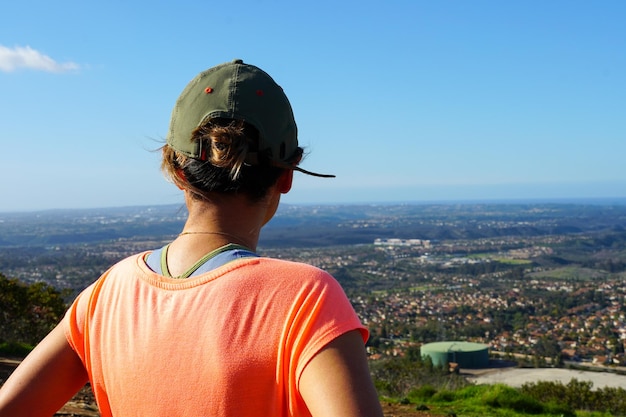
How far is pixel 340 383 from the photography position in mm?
724

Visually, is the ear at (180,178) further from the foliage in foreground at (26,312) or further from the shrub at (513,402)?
the foliage in foreground at (26,312)

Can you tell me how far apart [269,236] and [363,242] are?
12621 mm

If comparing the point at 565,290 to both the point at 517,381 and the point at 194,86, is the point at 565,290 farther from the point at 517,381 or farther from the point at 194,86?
the point at 194,86

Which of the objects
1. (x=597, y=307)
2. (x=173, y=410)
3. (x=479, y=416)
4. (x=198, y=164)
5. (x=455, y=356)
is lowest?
(x=597, y=307)

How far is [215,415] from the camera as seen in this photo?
803 millimetres

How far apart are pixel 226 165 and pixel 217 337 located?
236 millimetres

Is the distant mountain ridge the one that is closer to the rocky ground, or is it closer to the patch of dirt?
the rocky ground

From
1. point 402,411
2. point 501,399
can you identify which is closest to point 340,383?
point 402,411

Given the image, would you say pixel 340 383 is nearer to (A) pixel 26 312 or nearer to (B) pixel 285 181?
(B) pixel 285 181

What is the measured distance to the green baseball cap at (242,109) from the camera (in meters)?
0.91

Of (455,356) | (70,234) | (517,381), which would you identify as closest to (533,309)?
(455,356)

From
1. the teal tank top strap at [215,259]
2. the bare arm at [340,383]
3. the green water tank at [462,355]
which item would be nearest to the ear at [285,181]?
the teal tank top strap at [215,259]

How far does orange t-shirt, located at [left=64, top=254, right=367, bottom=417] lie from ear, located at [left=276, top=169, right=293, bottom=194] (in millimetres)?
161

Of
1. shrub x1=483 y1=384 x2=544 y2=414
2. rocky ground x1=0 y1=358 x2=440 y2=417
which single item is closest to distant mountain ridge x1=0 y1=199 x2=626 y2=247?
shrub x1=483 y1=384 x2=544 y2=414
